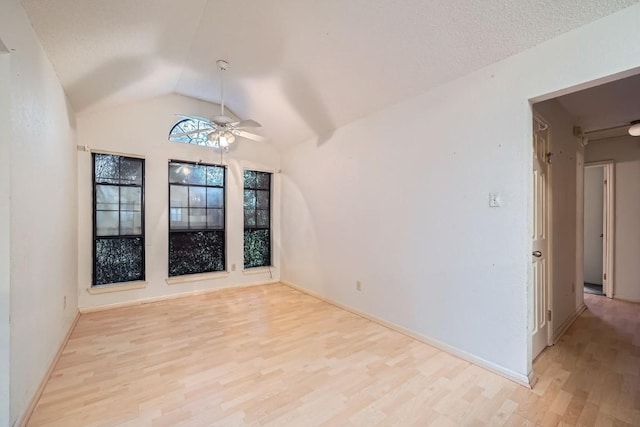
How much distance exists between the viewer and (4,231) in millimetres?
1541

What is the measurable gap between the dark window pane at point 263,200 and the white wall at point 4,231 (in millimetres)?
3770

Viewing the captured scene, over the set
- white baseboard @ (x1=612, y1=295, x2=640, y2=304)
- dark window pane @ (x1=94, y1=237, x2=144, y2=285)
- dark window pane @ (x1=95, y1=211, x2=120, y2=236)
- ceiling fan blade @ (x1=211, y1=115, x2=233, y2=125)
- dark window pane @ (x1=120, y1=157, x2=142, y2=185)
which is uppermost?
ceiling fan blade @ (x1=211, y1=115, x2=233, y2=125)

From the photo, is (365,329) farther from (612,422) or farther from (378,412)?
(612,422)

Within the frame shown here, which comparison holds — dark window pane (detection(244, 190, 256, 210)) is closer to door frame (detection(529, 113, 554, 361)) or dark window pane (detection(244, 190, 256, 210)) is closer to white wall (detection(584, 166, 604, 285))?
door frame (detection(529, 113, 554, 361))

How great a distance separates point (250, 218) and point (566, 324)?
4.78 metres

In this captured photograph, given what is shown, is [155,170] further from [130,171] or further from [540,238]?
[540,238]

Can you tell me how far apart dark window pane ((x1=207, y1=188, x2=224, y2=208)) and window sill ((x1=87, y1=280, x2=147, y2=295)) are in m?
1.55

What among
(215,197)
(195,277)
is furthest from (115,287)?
(215,197)

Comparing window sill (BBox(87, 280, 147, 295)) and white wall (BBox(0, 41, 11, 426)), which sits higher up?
white wall (BBox(0, 41, 11, 426))

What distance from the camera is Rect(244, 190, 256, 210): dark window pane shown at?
202 inches

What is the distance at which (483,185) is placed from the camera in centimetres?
238

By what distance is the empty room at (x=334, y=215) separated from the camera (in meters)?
1.81

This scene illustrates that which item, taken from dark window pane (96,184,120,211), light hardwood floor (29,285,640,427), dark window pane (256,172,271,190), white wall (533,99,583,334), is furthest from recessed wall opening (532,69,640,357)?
dark window pane (96,184,120,211)

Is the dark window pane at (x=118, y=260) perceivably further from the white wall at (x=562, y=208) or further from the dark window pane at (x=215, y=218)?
the white wall at (x=562, y=208)
